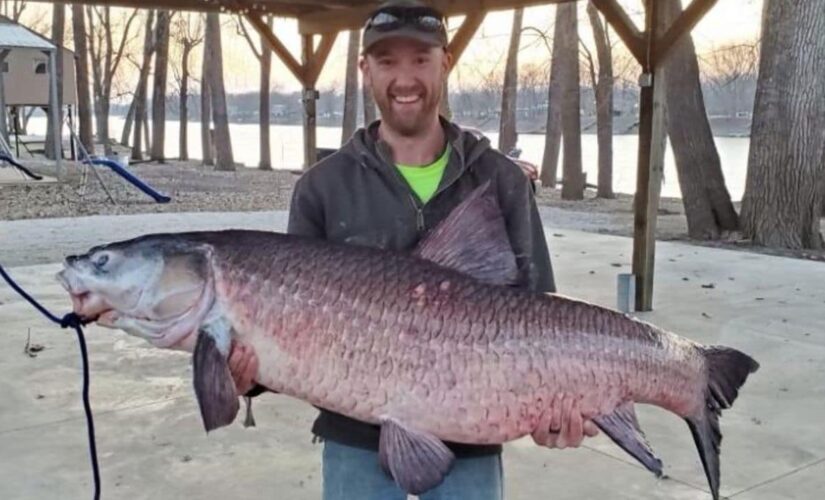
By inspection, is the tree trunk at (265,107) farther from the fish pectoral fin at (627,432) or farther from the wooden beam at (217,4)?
the fish pectoral fin at (627,432)

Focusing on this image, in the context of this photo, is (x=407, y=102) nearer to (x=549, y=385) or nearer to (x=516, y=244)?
(x=516, y=244)

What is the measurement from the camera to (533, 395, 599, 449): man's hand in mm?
1798

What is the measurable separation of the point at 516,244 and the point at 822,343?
14.0ft

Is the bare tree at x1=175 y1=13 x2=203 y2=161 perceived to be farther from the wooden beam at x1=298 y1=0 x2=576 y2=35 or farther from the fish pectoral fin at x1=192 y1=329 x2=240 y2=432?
the fish pectoral fin at x1=192 y1=329 x2=240 y2=432

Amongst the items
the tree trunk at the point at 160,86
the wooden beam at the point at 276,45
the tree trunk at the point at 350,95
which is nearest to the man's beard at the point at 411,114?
the wooden beam at the point at 276,45

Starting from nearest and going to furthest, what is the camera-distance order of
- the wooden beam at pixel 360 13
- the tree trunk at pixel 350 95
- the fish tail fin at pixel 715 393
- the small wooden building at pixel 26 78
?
the fish tail fin at pixel 715 393, the wooden beam at pixel 360 13, the small wooden building at pixel 26 78, the tree trunk at pixel 350 95

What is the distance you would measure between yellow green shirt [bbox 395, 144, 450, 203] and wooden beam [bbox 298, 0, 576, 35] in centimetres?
562

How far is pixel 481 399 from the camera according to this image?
5.77 ft

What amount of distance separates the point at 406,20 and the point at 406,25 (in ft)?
0.06

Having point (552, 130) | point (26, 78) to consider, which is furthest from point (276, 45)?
point (26, 78)

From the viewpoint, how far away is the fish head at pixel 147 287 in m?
1.72

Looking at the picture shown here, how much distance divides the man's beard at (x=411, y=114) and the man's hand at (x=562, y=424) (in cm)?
66

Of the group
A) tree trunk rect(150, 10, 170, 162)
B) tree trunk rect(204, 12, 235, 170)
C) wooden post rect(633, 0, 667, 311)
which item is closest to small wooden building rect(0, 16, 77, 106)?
tree trunk rect(204, 12, 235, 170)

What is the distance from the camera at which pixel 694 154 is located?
11.2 m
